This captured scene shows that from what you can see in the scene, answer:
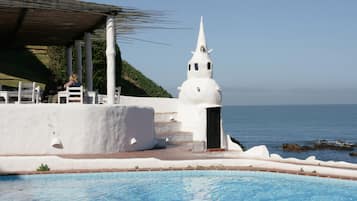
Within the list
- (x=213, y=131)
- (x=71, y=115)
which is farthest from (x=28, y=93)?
(x=213, y=131)

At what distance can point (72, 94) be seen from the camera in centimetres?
1716

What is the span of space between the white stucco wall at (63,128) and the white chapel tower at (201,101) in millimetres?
5925

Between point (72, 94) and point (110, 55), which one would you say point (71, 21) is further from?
point (72, 94)

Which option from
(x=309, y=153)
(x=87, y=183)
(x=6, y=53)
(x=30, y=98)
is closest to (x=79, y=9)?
(x=30, y=98)

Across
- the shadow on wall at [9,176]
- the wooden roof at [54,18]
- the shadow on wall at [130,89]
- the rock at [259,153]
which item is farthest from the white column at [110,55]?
the shadow on wall at [130,89]

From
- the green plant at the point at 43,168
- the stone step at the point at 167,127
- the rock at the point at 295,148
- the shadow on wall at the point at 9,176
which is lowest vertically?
the rock at the point at 295,148

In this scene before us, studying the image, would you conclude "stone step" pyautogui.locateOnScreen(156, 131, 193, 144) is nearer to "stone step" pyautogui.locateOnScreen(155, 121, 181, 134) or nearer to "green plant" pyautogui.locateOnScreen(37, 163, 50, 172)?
"stone step" pyautogui.locateOnScreen(155, 121, 181, 134)

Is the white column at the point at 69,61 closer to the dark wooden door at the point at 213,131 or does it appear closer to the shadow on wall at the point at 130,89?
the dark wooden door at the point at 213,131

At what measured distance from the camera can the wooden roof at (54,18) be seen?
16.4 metres

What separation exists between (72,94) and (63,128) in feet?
4.73

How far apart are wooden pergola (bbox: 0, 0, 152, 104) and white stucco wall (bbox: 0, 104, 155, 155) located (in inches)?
39.9

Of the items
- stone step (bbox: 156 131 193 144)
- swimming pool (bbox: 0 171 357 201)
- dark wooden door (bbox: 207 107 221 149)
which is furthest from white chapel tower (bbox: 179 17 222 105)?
swimming pool (bbox: 0 171 357 201)

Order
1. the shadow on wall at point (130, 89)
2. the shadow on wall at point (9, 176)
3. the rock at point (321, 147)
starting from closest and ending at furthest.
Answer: the shadow on wall at point (9, 176) < the shadow on wall at point (130, 89) < the rock at point (321, 147)

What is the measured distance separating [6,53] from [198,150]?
22.8 metres
